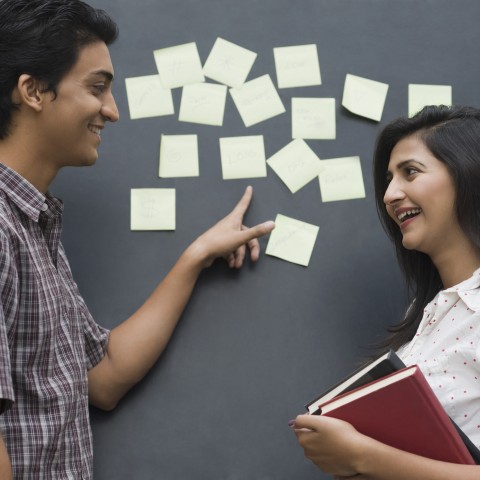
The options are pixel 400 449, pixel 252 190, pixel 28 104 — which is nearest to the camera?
pixel 400 449

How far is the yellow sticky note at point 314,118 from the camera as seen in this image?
1.68 m

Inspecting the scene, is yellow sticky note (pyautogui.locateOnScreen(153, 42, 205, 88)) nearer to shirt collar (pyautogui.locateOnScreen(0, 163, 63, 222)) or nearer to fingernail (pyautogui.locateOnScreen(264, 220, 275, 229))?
fingernail (pyautogui.locateOnScreen(264, 220, 275, 229))

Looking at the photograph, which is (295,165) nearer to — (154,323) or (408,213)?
(408,213)

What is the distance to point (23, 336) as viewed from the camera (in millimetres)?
1271

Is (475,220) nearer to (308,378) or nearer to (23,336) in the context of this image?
(308,378)

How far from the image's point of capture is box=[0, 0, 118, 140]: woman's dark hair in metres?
1.39

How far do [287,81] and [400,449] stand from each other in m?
0.85

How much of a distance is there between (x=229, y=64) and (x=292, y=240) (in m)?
0.42

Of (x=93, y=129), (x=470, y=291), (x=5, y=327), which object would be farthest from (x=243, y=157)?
(x=5, y=327)

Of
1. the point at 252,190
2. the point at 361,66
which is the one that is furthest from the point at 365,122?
the point at 252,190

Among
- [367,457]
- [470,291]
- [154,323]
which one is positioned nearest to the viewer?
[367,457]

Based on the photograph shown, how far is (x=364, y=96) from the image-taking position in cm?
169

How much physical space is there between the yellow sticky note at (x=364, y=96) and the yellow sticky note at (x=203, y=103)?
27cm

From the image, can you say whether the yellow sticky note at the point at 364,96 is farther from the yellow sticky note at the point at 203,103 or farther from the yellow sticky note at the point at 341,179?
the yellow sticky note at the point at 203,103
